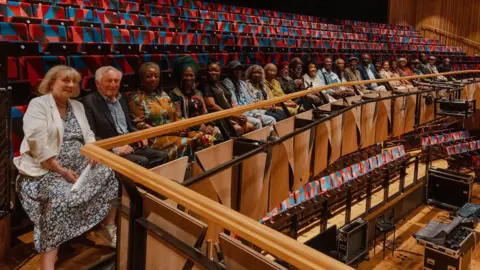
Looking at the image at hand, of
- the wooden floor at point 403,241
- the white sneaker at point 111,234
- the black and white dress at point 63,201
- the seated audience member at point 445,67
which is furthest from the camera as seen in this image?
the seated audience member at point 445,67

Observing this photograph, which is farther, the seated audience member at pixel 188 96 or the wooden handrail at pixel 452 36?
the wooden handrail at pixel 452 36

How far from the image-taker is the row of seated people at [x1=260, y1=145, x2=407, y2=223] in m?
1.37

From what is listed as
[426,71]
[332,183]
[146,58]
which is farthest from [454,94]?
[146,58]

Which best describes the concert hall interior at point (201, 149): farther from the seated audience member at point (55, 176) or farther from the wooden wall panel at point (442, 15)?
the wooden wall panel at point (442, 15)

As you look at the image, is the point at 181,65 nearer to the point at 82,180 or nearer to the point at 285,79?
the point at 82,180

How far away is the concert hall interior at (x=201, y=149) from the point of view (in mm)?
461

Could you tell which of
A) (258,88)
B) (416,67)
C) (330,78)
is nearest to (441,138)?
(416,67)

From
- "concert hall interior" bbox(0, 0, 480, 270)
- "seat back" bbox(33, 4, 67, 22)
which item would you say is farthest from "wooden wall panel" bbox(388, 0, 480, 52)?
"seat back" bbox(33, 4, 67, 22)

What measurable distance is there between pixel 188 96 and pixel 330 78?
3.14 feet

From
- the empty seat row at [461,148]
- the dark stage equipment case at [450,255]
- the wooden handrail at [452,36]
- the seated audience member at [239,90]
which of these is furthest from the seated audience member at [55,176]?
the wooden handrail at [452,36]

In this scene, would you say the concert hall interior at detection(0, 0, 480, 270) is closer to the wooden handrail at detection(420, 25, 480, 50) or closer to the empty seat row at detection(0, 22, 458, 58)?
the empty seat row at detection(0, 22, 458, 58)

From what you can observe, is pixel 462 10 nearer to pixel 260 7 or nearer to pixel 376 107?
pixel 260 7

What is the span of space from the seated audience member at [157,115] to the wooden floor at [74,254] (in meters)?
0.24

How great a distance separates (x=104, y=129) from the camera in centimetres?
82
